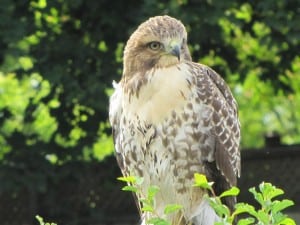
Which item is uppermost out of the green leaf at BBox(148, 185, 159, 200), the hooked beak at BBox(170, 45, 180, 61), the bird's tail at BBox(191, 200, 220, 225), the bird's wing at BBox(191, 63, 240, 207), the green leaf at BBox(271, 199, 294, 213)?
the hooked beak at BBox(170, 45, 180, 61)

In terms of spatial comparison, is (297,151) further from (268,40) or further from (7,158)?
(7,158)

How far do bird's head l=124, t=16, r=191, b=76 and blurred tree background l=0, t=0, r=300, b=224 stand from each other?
85.3 inches

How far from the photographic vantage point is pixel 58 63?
27.9ft

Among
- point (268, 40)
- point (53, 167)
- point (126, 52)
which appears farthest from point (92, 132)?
point (126, 52)

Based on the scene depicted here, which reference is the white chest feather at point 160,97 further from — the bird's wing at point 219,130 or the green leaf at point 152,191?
the green leaf at point 152,191

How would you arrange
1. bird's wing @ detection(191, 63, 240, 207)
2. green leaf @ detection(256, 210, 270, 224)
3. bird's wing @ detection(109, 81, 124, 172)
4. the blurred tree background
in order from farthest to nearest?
the blurred tree background
bird's wing @ detection(109, 81, 124, 172)
bird's wing @ detection(191, 63, 240, 207)
green leaf @ detection(256, 210, 270, 224)

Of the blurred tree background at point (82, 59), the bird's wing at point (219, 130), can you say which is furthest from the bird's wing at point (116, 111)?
the blurred tree background at point (82, 59)

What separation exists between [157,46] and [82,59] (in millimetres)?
3017

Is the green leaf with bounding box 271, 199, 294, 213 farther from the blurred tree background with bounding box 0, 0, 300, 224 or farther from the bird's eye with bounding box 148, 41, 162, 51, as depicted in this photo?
the blurred tree background with bounding box 0, 0, 300, 224

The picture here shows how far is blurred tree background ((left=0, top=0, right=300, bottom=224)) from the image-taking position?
8.31m

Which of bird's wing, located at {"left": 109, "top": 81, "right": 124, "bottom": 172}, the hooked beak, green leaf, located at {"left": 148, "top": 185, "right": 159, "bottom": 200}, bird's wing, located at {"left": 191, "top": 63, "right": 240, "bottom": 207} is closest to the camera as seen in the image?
green leaf, located at {"left": 148, "top": 185, "right": 159, "bottom": 200}

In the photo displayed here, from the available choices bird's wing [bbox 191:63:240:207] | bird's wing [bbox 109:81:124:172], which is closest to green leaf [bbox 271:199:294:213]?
bird's wing [bbox 191:63:240:207]

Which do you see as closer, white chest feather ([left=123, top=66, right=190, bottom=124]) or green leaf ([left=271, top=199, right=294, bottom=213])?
green leaf ([left=271, top=199, right=294, bottom=213])

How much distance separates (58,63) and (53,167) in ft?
3.15
